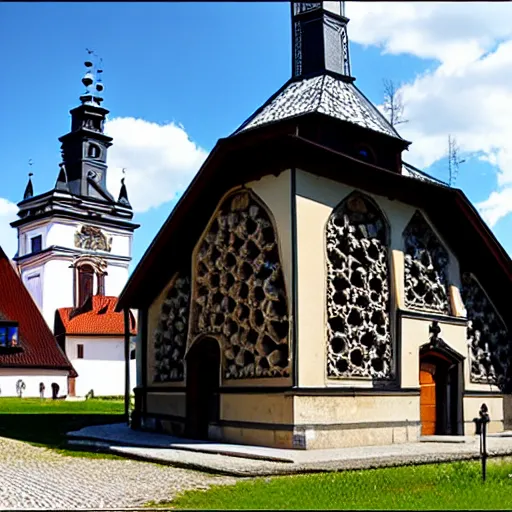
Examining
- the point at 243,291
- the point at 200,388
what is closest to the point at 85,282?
the point at 200,388

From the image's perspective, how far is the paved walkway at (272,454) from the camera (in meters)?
11.4

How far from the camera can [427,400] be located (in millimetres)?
17062

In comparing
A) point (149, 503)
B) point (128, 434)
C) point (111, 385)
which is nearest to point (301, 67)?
point (128, 434)

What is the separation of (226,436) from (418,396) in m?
3.89

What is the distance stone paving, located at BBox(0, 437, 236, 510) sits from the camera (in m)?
8.88

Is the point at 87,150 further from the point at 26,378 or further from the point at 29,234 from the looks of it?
the point at 26,378

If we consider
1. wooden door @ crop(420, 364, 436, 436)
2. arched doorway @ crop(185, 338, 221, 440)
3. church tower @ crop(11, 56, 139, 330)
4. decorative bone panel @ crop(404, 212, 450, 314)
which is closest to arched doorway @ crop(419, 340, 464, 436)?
wooden door @ crop(420, 364, 436, 436)

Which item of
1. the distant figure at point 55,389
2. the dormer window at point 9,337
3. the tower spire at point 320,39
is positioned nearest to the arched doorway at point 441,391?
the tower spire at point 320,39

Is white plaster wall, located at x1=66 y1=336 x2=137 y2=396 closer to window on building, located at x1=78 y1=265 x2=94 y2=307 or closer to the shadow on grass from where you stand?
window on building, located at x1=78 y1=265 x2=94 y2=307

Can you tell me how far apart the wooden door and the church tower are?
164 feet

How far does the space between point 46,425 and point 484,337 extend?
10.8 metres

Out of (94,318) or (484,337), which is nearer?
(484,337)

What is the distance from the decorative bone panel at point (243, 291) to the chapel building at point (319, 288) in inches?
1.4

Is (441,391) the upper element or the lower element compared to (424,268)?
lower
